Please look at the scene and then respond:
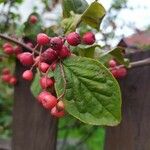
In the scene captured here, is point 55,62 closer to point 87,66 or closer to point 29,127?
point 87,66

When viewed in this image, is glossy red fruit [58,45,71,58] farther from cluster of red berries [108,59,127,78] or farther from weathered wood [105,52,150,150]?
weathered wood [105,52,150,150]

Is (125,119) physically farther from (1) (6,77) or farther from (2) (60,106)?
(2) (60,106)

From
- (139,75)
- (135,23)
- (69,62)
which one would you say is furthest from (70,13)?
(135,23)

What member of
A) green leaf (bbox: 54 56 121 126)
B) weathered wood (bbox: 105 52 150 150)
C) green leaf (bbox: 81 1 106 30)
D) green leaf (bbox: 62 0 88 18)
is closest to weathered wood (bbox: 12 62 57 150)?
weathered wood (bbox: 105 52 150 150)

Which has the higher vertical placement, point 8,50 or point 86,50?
point 86,50

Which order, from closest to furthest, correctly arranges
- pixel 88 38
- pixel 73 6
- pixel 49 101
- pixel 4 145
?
pixel 49 101, pixel 88 38, pixel 73 6, pixel 4 145

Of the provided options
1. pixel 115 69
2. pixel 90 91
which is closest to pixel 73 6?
pixel 115 69

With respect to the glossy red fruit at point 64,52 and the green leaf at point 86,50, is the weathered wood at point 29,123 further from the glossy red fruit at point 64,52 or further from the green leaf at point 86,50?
the glossy red fruit at point 64,52
